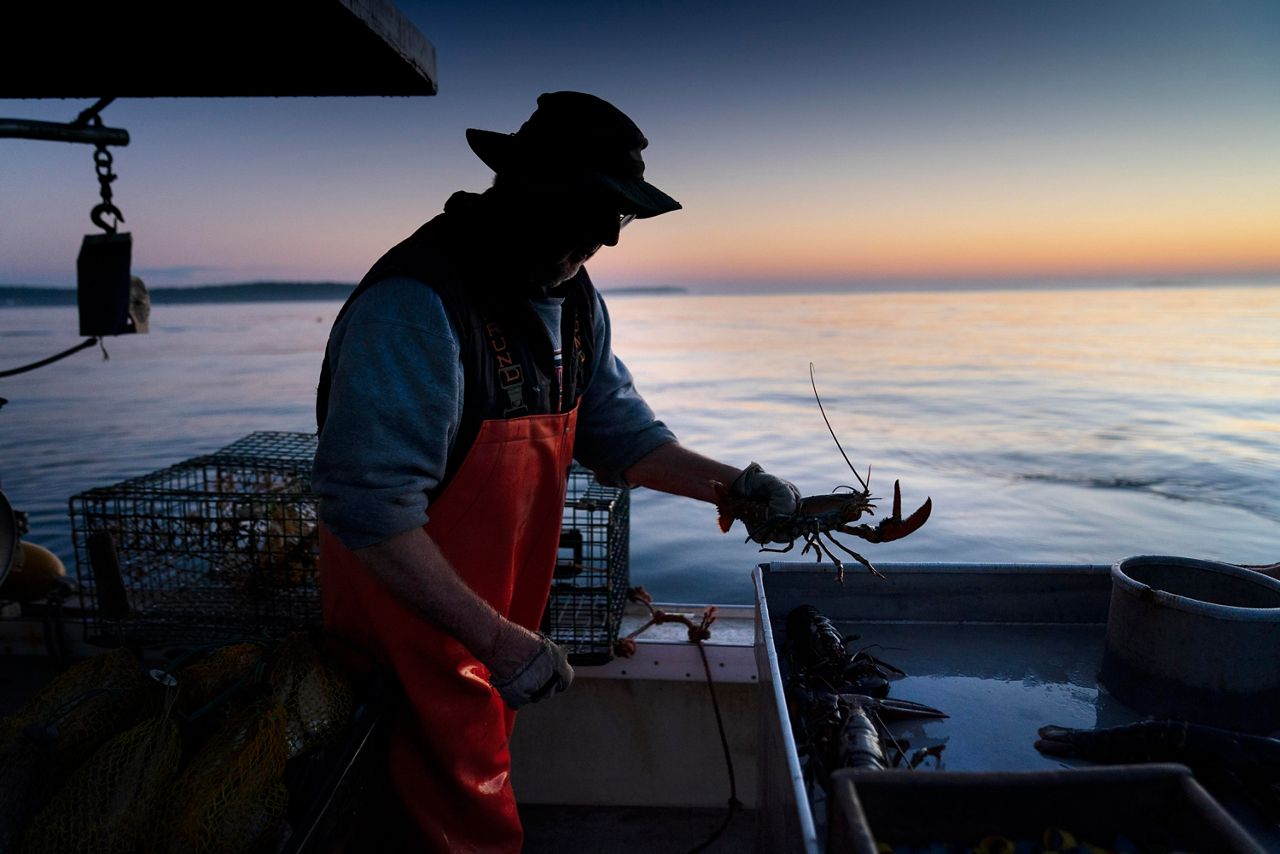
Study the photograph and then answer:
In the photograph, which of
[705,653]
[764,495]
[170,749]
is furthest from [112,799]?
[705,653]

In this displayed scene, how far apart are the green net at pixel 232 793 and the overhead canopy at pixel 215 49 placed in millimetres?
1740

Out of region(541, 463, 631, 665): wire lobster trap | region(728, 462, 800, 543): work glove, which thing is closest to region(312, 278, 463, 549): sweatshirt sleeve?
region(728, 462, 800, 543): work glove

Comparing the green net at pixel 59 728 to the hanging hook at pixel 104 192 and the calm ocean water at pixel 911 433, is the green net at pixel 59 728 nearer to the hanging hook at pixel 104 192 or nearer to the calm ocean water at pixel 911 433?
the hanging hook at pixel 104 192

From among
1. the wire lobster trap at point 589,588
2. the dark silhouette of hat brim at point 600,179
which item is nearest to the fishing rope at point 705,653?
the wire lobster trap at point 589,588

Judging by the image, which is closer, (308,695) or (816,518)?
(308,695)

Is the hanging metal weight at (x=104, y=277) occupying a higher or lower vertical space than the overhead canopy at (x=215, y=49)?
lower

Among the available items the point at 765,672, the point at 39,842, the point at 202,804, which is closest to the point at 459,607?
the point at 202,804

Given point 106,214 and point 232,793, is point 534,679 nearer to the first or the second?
point 232,793

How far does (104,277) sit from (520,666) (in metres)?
2.41

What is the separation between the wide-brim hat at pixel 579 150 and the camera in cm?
189

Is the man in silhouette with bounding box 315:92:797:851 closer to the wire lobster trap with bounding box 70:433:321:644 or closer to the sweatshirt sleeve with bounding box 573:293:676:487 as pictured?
the sweatshirt sleeve with bounding box 573:293:676:487

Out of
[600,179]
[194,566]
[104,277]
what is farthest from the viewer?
[194,566]

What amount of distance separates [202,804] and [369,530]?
62 centimetres

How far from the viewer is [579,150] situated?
1.91m
